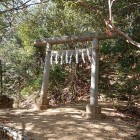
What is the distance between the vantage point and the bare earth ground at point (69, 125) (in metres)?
6.71

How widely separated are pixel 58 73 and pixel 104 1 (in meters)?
4.96

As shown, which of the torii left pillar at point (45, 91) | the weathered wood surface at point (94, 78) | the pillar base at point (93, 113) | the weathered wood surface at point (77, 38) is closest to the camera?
the pillar base at point (93, 113)

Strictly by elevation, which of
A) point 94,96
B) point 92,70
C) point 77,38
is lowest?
point 94,96

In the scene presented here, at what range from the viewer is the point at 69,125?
7461 millimetres

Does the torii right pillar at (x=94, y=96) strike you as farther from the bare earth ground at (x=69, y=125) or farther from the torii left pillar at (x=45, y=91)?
the torii left pillar at (x=45, y=91)

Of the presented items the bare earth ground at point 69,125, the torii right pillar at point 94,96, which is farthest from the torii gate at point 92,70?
the bare earth ground at point 69,125

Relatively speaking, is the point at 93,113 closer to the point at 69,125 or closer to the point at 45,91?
the point at 69,125

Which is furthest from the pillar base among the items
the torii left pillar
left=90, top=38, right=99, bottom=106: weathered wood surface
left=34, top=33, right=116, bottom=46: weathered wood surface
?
left=34, top=33, right=116, bottom=46: weathered wood surface

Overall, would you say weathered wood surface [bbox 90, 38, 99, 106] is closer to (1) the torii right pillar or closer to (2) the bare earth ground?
(1) the torii right pillar

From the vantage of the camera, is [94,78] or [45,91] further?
[45,91]

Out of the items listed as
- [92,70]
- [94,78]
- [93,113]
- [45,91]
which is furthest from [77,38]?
[93,113]

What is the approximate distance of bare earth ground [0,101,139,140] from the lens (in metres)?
6.71

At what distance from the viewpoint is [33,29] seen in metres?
15.1

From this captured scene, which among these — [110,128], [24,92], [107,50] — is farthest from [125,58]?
[24,92]
